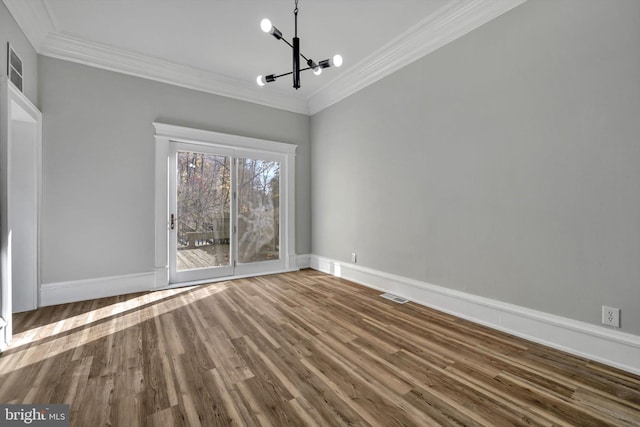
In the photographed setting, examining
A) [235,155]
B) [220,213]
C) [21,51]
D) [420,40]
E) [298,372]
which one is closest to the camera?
[298,372]

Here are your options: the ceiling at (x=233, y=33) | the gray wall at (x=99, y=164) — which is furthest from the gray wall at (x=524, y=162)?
the gray wall at (x=99, y=164)

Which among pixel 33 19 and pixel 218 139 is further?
pixel 218 139

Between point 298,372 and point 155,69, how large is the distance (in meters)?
4.20

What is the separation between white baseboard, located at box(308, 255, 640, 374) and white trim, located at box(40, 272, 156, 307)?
326 centimetres

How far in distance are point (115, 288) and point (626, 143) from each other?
527 cm

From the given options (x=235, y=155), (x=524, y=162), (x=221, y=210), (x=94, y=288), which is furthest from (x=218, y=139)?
(x=524, y=162)

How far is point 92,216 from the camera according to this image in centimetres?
348

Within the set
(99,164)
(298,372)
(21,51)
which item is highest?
(21,51)

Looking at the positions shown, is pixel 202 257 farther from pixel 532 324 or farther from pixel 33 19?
pixel 532 324

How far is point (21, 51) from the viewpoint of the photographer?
9.18ft

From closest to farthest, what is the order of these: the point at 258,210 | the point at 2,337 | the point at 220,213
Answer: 1. the point at 2,337
2. the point at 220,213
3. the point at 258,210

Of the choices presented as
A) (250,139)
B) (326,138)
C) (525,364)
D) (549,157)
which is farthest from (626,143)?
(250,139)

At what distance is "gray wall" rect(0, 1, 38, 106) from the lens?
2.42 m

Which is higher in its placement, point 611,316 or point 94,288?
point 611,316
